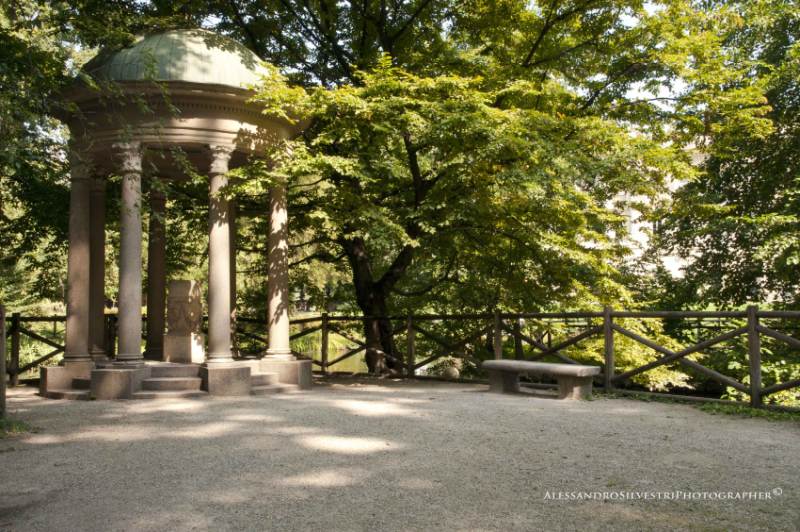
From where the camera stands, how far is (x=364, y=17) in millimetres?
15797

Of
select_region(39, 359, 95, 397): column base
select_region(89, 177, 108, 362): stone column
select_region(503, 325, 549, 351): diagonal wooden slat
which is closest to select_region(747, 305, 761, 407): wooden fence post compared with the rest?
select_region(503, 325, 549, 351): diagonal wooden slat

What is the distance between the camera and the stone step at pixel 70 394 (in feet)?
39.1

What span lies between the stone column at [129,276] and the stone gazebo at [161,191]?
19mm

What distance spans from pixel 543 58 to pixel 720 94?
13.1 feet

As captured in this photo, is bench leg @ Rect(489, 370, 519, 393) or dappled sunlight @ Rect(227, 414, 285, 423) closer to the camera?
dappled sunlight @ Rect(227, 414, 285, 423)

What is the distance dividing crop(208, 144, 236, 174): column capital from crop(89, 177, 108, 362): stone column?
3101 mm

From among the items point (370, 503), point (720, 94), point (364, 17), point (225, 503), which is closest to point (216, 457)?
point (225, 503)

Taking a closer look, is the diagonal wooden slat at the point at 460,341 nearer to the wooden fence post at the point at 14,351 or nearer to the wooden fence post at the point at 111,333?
the wooden fence post at the point at 111,333

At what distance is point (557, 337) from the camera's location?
663 inches

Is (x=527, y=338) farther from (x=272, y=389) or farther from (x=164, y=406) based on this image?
(x=164, y=406)

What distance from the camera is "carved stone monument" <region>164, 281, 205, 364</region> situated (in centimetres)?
1443

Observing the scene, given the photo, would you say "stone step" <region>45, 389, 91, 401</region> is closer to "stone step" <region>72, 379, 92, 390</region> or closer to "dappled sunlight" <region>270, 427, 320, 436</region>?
"stone step" <region>72, 379, 92, 390</region>

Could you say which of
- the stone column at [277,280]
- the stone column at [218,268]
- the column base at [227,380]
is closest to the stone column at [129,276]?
the stone column at [218,268]

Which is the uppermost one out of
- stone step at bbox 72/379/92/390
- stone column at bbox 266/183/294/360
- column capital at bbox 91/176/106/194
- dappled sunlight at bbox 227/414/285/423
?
column capital at bbox 91/176/106/194
